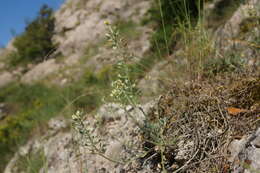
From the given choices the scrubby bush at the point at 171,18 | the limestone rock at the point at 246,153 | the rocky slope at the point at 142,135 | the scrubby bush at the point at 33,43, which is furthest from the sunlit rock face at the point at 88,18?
the limestone rock at the point at 246,153

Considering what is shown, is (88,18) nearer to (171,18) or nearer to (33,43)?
(33,43)

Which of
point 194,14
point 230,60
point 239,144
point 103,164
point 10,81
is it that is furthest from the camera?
point 10,81

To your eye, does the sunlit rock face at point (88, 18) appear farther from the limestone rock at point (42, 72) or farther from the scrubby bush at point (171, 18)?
the scrubby bush at point (171, 18)

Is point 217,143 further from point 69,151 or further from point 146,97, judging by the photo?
point 69,151

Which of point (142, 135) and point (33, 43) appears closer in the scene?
point (142, 135)

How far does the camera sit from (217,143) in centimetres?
96

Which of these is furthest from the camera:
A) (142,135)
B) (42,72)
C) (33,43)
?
(33,43)

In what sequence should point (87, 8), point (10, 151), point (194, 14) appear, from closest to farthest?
point (10, 151) < point (194, 14) < point (87, 8)

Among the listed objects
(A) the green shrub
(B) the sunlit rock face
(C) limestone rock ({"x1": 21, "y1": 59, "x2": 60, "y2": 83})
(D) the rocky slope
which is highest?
(B) the sunlit rock face

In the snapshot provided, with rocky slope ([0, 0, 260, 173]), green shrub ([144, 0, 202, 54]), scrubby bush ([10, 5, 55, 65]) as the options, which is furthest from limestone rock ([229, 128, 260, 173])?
scrubby bush ([10, 5, 55, 65])

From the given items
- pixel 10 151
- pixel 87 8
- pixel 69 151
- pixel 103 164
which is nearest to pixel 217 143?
pixel 103 164

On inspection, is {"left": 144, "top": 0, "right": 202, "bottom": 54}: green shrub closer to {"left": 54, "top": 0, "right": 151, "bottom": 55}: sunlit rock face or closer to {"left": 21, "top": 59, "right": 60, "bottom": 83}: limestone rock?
{"left": 54, "top": 0, "right": 151, "bottom": 55}: sunlit rock face

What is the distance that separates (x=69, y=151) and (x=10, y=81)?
1161 cm

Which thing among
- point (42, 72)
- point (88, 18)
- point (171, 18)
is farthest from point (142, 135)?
point (88, 18)
